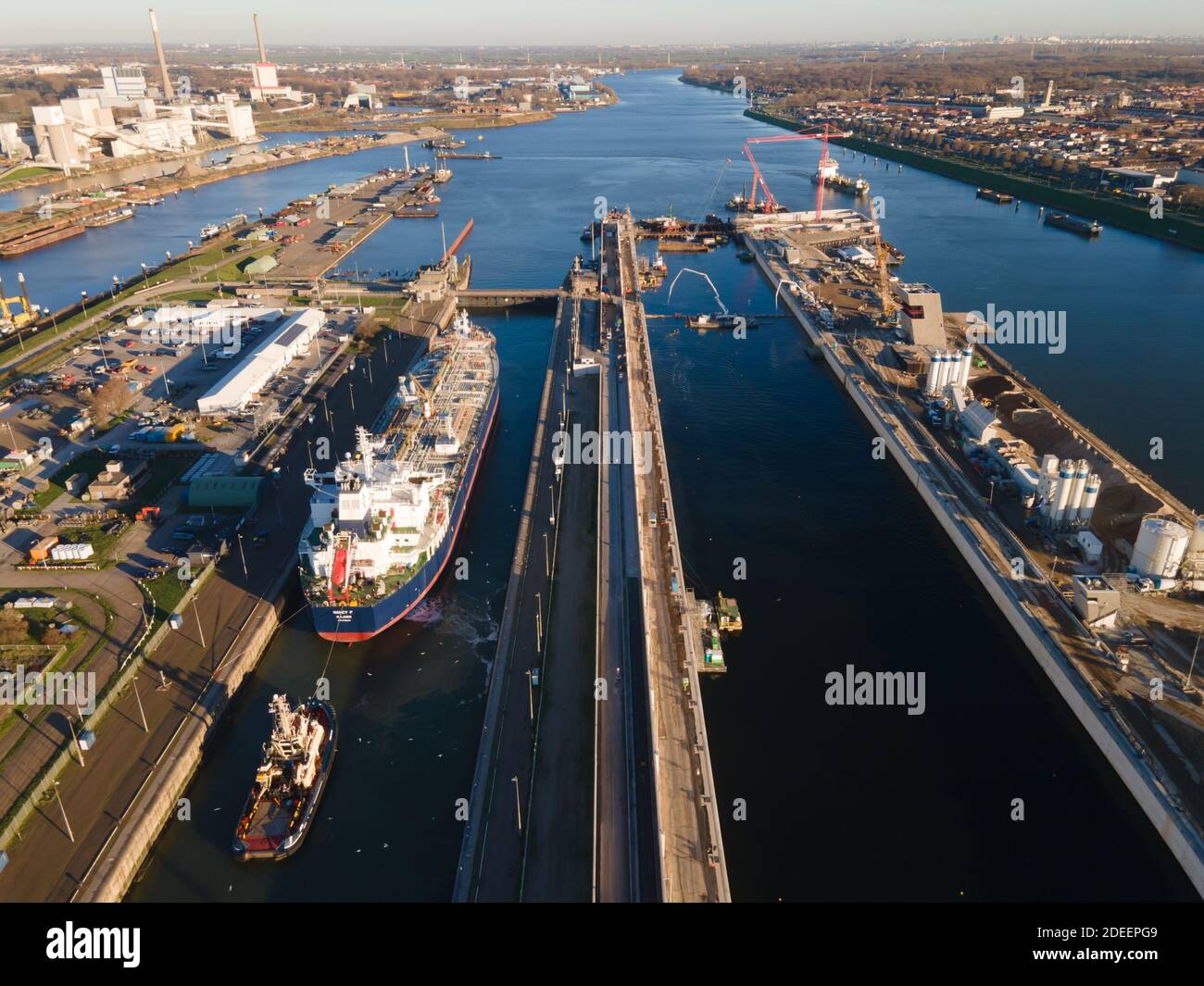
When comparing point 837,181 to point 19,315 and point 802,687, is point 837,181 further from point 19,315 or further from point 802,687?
point 802,687

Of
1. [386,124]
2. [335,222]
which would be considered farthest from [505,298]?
[386,124]

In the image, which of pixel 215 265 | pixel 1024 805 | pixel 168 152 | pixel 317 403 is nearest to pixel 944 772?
pixel 1024 805

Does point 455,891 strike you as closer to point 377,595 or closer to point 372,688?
point 372,688

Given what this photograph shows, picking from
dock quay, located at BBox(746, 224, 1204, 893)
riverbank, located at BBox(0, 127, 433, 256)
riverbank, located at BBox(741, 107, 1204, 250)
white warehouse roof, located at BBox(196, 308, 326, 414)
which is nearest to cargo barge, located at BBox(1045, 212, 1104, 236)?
riverbank, located at BBox(741, 107, 1204, 250)

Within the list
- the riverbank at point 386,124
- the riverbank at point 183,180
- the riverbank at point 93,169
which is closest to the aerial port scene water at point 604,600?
the riverbank at point 183,180

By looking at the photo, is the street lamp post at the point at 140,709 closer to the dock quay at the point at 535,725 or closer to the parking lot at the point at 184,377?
the dock quay at the point at 535,725
